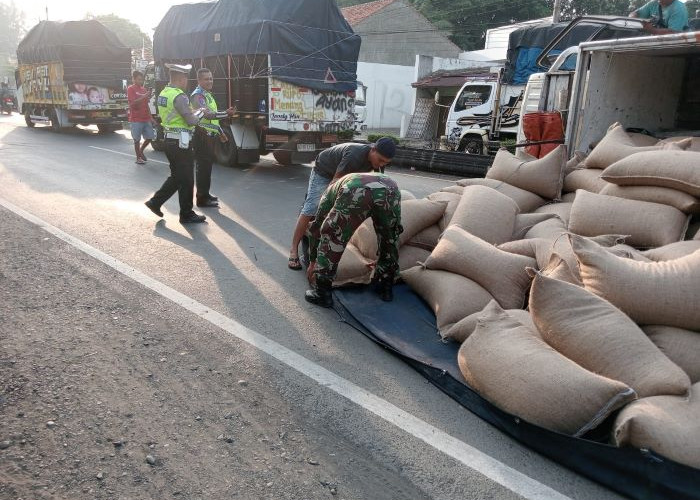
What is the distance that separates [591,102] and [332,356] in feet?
12.8

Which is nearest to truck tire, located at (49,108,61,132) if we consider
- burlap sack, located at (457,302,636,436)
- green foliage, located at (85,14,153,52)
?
burlap sack, located at (457,302,636,436)

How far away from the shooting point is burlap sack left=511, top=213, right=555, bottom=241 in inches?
169

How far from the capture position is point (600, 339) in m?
2.60

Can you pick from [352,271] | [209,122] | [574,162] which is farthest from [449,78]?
[352,271]

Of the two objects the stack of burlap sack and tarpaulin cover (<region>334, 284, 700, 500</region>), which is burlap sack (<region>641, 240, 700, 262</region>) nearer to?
the stack of burlap sack

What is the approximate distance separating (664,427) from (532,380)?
542 mm

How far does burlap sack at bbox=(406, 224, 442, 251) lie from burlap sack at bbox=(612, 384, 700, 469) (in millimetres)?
2223

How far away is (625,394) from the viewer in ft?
7.69

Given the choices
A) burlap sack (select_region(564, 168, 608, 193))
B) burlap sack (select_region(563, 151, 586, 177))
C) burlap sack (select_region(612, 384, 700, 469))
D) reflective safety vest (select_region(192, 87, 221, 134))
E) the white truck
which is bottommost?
burlap sack (select_region(612, 384, 700, 469))

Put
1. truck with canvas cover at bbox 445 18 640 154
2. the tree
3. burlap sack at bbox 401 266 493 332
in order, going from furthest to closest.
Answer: the tree < truck with canvas cover at bbox 445 18 640 154 < burlap sack at bbox 401 266 493 332

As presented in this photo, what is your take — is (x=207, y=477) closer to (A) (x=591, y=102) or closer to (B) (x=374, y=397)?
(B) (x=374, y=397)

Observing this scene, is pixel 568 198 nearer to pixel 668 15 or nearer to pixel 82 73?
pixel 668 15

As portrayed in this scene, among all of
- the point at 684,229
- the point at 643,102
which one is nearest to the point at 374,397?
the point at 684,229

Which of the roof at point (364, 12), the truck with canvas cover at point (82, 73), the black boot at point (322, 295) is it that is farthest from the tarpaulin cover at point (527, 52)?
the roof at point (364, 12)
